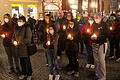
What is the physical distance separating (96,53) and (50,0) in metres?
5.50

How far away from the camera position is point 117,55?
757 centimetres

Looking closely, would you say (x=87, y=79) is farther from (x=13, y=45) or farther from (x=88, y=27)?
(x=13, y=45)

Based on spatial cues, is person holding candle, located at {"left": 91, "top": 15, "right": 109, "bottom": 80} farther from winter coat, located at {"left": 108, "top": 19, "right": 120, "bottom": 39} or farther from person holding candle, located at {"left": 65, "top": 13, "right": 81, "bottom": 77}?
winter coat, located at {"left": 108, "top": 19, "right": 120, "bottom": 39}

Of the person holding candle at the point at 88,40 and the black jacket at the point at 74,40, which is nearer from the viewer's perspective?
the black jacket at the point at 74,40

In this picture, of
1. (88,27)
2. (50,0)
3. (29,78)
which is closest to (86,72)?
(88,27)

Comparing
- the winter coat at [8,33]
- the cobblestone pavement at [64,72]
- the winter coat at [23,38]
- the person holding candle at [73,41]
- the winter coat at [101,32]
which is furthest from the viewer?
the winter coat at [8,33]

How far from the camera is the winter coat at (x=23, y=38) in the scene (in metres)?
5.27

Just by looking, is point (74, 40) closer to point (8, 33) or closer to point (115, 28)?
point (8, 33)

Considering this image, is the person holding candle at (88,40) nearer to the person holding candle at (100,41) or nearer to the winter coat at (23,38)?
the person holding candle at (100,41)

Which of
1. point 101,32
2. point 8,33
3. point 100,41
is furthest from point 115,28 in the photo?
point 8,33

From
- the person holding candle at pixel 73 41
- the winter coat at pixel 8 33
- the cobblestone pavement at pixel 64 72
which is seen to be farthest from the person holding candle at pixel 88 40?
the winter coat at pixel 8 33

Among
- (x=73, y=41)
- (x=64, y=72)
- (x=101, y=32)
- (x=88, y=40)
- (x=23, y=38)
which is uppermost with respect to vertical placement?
(x=101, y=32)

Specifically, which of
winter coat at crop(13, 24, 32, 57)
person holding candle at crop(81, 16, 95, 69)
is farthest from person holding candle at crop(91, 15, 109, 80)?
winter coat at crop(13, 24, 32, 57)

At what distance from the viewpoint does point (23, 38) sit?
208 inches
